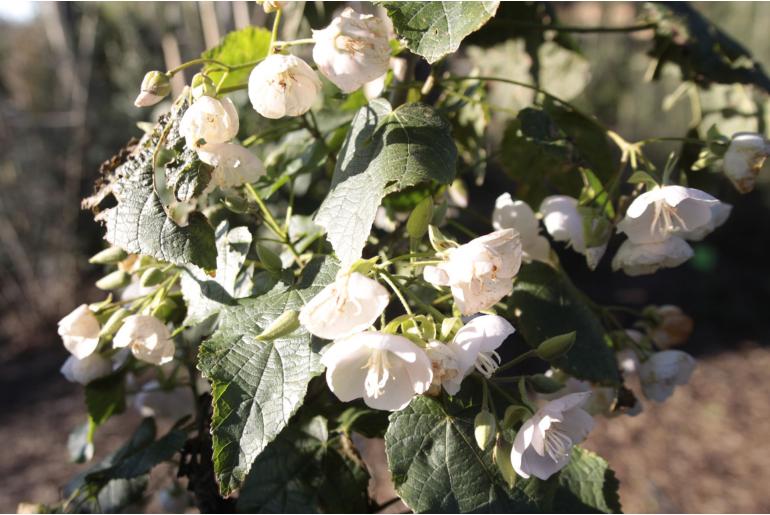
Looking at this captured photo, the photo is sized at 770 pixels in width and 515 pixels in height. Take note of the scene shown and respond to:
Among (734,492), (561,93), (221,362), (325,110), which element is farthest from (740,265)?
(221,362)

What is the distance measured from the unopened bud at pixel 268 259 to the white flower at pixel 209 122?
11cm

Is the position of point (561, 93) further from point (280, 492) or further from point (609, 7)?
point (609, 7)

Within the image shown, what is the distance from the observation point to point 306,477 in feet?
2.51

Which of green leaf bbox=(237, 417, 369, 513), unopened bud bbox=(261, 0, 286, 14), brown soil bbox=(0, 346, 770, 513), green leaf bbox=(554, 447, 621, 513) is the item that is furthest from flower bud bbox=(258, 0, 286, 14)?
brown soil bbox=(0, 346, 770, 513)

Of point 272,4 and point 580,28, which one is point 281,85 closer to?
point 272,4

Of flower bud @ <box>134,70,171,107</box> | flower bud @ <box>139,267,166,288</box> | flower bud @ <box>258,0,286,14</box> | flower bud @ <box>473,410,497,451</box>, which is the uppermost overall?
flower bud @ <box>258,0,286,14</box>

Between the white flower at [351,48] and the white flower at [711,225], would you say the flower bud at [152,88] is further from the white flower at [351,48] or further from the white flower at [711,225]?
the white flower at [711,225]

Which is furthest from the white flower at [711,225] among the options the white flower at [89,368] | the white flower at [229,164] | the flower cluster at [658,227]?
the white flower at [89,368]

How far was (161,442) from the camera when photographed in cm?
82

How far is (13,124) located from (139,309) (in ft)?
13.9

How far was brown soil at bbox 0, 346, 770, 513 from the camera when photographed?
9.30 feet

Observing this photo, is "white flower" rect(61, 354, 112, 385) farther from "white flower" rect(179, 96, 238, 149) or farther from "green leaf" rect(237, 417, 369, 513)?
"white flower" rect(179, 96, 238, 149)

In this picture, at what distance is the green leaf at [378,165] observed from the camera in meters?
0.58

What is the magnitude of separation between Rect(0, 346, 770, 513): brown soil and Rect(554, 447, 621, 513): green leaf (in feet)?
6.80
